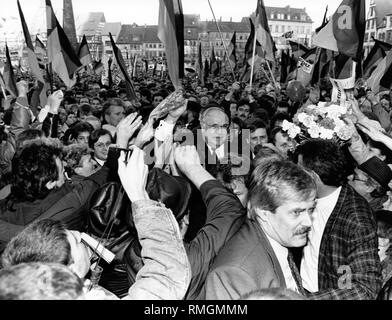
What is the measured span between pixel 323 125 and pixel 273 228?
1.62 m

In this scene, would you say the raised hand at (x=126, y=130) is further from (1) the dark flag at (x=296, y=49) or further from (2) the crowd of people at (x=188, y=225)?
(1) the dark flag at (x=296, y=49)

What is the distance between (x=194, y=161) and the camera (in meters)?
2.35

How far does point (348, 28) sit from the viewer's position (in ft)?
21.2

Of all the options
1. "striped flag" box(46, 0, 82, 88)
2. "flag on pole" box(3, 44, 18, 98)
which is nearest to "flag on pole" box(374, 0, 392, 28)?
"striped flag" box(46, 0, 82, 88)

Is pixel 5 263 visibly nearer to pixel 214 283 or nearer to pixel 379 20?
pixel 214 283

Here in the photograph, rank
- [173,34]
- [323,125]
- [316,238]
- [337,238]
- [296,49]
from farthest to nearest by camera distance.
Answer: [296,49], [173,34], [323,125], [316,238], [337,238]

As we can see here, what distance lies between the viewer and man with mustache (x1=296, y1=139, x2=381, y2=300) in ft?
7.88

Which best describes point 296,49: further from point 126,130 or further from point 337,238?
point 126,130

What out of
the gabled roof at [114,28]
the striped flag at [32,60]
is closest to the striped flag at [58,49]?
the striped flag at [32,60]

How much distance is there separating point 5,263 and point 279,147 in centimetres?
415

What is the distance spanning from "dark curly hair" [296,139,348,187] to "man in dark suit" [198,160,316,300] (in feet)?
2.13

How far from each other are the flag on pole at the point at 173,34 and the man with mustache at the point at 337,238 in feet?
10.2

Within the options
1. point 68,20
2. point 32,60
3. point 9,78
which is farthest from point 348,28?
point 9,78

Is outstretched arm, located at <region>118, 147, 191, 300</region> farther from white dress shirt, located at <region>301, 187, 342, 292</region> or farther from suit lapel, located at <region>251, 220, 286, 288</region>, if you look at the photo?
white dress shirt, located at <region>301, 187, 342, 292</region>
